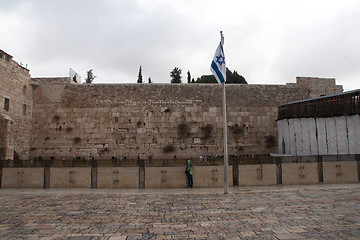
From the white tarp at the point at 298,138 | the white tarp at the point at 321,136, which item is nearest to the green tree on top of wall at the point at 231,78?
the white tarp at the point at 298,138

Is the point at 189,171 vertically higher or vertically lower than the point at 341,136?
lower

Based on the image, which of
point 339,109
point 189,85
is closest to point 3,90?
point 189,85

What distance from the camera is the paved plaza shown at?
4555mm

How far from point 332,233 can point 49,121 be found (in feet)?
59.8

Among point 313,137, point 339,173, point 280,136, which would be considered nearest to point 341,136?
point 313,137

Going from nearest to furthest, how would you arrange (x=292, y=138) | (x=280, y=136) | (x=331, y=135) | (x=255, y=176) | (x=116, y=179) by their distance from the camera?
(x=116, y=179), (x=255, y=176), (x=331, y=135), (x=292, y=138), (x=280, y=136)

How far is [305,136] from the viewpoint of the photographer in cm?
1517

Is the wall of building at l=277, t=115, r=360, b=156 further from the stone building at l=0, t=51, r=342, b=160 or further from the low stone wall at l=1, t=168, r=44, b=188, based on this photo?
the low stone wall at l=1, t=168, r=44, b=188

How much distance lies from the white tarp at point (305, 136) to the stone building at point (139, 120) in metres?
3.08

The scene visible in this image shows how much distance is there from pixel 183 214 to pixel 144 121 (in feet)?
41.3

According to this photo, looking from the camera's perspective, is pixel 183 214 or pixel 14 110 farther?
pixel 14 110

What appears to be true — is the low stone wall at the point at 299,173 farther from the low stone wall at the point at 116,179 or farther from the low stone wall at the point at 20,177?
the low stone wall at the point at 20,177

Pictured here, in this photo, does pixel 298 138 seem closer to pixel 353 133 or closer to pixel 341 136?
pixel 341 136

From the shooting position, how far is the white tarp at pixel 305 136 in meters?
15.0
